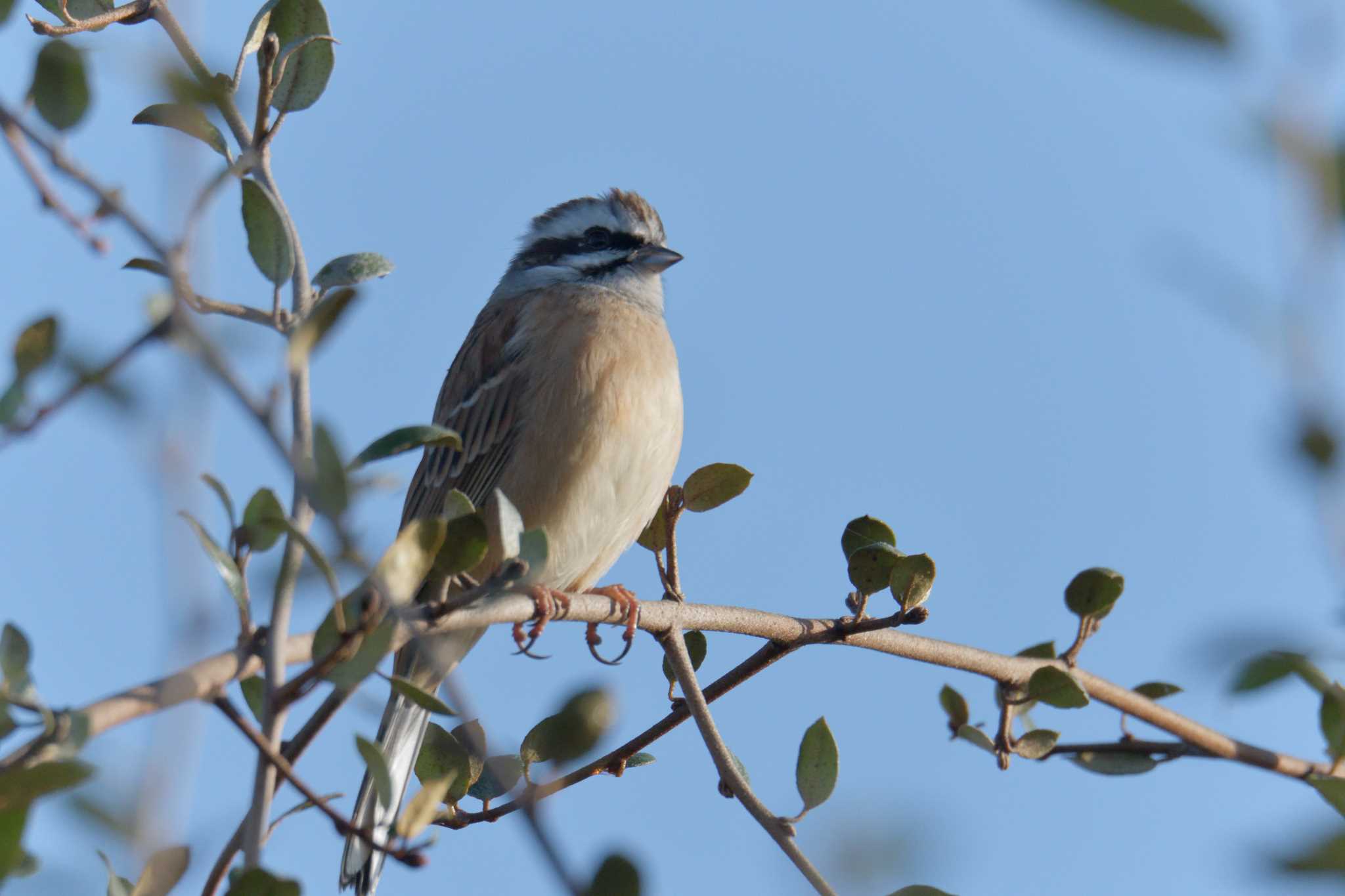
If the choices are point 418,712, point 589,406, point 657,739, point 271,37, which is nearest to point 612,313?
point 589,406

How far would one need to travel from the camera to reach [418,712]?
423 centimetres

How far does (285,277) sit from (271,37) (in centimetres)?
41

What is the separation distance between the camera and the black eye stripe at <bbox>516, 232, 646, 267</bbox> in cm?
581

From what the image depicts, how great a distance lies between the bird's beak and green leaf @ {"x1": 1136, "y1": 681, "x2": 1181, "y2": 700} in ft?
9.66

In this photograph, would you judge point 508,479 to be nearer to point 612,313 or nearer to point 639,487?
point 639,487

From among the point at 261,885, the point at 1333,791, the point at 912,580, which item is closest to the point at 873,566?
the point at 912,580

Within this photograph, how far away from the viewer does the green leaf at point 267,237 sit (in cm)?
193

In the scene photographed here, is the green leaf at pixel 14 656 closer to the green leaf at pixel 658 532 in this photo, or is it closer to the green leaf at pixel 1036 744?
the green leaf at pixel 658 532

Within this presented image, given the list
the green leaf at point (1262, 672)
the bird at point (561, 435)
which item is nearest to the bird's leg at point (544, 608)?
the bird at point (561, 435)

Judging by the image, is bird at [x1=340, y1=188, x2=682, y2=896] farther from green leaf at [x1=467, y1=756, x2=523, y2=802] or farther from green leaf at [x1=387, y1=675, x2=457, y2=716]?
green leaf at [x1=387, y1=675, x2=457, y2=716]

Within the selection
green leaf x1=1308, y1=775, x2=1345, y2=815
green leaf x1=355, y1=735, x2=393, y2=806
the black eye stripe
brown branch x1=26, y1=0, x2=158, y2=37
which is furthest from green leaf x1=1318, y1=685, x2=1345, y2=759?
the black eye stripe

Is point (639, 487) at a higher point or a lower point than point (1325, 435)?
lower

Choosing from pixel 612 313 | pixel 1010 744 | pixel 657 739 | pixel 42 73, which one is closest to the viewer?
pixel 42 73

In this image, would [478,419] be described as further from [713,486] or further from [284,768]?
[284,768]
